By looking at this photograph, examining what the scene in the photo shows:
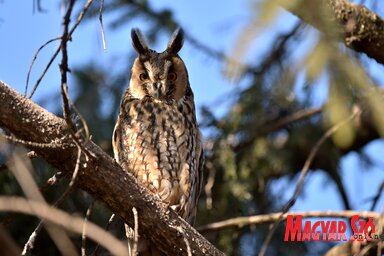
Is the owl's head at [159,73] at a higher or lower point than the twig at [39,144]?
higher

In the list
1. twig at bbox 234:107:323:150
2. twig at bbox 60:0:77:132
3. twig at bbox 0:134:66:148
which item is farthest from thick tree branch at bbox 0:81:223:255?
twig at bbox 234:107:323:150

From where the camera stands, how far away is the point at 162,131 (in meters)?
3.30

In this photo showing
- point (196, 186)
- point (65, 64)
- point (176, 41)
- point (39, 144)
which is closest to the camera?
point (65, 64)

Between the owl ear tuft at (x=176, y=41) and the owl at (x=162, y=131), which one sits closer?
the owl at (x=162, y=131)

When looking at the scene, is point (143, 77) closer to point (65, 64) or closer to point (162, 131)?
point (162, 131)

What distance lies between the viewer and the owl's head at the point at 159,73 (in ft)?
11.4

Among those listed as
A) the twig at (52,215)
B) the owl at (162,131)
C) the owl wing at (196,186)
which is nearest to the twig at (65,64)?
the twig at (52,215)

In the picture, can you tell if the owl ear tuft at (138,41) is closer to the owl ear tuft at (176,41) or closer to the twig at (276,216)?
the owl ear tuft at (176,41)

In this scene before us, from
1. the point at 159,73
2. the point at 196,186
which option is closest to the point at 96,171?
the point at 196,186

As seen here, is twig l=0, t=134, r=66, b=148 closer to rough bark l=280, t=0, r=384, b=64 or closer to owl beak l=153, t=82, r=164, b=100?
owl beak l=153, t=82, r=164, b=100

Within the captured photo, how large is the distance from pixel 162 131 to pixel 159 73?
354 millimetres

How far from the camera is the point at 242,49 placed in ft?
4.71

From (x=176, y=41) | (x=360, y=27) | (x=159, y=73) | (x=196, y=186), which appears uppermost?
(x=176, y=41)

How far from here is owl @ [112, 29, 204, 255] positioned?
3.23m
